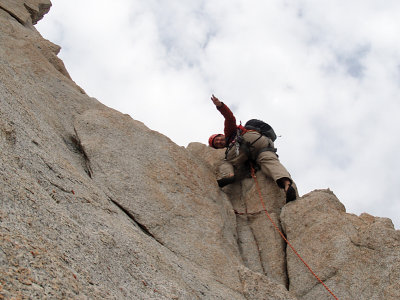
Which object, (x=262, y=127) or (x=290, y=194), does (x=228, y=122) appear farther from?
(x=290, y=194)

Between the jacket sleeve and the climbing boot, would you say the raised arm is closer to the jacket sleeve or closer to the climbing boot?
the jacket sleeve

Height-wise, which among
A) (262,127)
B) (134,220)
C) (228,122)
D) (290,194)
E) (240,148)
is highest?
(262,127)

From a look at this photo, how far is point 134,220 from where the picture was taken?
8594 millimetres

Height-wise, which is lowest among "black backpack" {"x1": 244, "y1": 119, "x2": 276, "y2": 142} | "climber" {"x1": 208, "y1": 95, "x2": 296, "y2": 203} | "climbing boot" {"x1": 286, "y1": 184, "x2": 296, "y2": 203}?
"climbing boot" {"x1": 286, "y1": 184, "x2": 296, "y2": 203}

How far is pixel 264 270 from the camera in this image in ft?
32.2

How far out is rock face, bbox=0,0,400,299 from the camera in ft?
16.6

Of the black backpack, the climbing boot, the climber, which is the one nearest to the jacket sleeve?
the climber

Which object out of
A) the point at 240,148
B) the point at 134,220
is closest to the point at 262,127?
the point at 240,148

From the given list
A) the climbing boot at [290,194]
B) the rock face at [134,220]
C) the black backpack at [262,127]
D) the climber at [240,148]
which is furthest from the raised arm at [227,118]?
the climbing boot at [290,194]

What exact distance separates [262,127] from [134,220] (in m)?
6.07

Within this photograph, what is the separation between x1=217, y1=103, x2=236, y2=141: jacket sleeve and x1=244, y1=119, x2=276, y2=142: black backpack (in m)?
0.60

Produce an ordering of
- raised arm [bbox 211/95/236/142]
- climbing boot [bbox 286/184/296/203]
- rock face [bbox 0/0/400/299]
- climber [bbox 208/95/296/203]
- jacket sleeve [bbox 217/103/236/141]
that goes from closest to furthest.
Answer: rock face [bbox 0/0/400/299]
climbing boot [bbox 286/184/296/203]
climber [bbox 208/95/296/203]
raised arm [bbox 211/95/236/142]
jacket sleeve [bbox 217/103/236/141]

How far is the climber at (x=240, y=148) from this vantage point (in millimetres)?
12258

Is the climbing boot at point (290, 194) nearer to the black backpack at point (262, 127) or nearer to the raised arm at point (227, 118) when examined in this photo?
the black backpack at point (262, 127)
